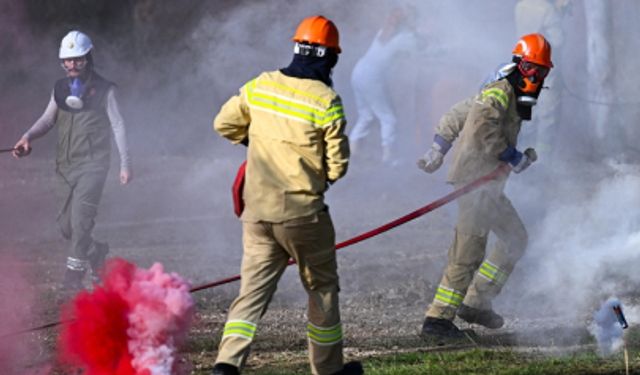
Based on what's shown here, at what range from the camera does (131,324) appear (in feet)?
19.4

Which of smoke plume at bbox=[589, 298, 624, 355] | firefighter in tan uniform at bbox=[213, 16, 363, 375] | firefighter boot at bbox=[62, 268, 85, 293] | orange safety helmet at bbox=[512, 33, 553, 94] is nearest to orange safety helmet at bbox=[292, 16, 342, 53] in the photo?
firefighter in tan uniform at bbox=[213, 16, 363, 375]

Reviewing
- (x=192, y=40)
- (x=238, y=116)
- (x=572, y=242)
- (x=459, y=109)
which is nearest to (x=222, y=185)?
(x=192, y=40)

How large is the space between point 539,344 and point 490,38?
8.67 m

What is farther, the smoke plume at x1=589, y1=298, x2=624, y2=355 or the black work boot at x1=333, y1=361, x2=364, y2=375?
the smoke plume at x1=589, y1=298, x2=624, y2=355

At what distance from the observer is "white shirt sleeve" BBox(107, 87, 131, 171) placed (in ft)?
33.2

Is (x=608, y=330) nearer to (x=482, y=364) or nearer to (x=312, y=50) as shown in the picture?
(x=482, y=364)

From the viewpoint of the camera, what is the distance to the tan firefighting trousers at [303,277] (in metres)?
6.09

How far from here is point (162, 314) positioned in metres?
5.92

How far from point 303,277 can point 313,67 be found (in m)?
1.04

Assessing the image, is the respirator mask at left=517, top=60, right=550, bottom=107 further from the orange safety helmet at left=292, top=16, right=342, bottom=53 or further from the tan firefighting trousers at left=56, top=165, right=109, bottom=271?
the tan firefighting trousers at left=56, top=165, right=109, bottom=271

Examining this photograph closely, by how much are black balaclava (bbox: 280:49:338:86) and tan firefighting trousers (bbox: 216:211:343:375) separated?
0.68 m

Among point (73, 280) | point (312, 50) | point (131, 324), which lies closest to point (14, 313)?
point (73, 280)

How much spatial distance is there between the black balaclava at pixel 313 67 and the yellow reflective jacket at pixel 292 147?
6 centimetres

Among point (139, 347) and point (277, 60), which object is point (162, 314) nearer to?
point (139, 347)
